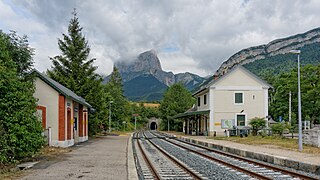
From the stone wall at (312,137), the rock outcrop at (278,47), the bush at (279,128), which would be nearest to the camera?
the stone wall at (312,137)

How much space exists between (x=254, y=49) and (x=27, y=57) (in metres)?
117

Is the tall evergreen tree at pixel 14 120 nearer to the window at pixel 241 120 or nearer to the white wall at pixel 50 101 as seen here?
the white wall at pixel 50 101

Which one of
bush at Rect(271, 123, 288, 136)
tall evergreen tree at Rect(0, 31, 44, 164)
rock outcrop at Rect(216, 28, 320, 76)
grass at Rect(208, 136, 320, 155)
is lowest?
grass at Rect(208, 136, 320, 155)

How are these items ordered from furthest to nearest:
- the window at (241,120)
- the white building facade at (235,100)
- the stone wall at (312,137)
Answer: the window at (241,120), the white building facade at (235,100), the stone wall at (312,137)

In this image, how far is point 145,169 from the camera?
46.6 ft

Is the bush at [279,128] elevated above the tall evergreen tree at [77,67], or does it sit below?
below

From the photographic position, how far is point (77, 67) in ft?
128

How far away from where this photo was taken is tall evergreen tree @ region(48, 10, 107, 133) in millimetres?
38625

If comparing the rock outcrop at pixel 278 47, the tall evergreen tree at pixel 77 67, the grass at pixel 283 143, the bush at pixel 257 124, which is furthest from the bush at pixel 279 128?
the rock outcrop at pixel 278 47

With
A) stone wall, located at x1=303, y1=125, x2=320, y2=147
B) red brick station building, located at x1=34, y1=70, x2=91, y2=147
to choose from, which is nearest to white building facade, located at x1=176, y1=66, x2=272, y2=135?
stone wall, located at x1=303, y1=125, x2=320, y2=147

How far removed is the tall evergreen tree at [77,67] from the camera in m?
38.6

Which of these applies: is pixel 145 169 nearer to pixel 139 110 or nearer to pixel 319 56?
pixel 319 56

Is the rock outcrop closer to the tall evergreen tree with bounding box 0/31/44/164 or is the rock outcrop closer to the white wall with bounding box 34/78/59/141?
the white wall with bounding box 34/78/59/141

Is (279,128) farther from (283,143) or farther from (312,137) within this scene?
(312,137)
